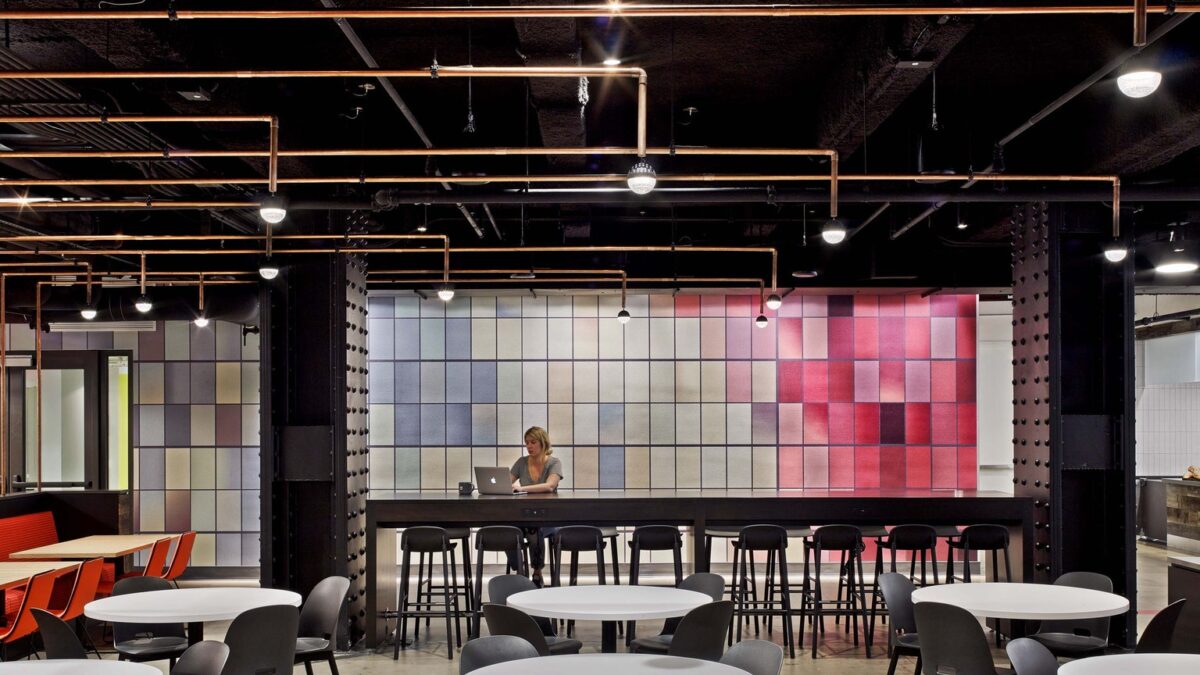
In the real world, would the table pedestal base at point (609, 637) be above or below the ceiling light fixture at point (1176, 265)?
below

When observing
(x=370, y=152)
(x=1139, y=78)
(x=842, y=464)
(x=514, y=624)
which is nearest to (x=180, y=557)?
(x=370, y=152)

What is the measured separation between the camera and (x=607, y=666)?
437cm

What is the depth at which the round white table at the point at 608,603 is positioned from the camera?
17.8 ft

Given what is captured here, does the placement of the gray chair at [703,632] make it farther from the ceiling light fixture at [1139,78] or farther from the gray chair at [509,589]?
the ceiling light fixture at [1139,78]

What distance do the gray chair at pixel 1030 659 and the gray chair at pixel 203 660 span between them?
369 cm

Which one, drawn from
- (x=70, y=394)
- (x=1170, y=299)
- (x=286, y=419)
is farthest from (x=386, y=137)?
(x=1170, y=299)

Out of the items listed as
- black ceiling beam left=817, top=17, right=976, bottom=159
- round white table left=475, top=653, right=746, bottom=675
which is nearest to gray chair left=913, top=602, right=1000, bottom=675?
round white table left=475, top=653, right=746, bottom=675

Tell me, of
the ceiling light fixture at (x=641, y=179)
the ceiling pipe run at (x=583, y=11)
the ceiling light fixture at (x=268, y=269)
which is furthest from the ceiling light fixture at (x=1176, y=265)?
the ceiling light fixture at (x=268, y=269)

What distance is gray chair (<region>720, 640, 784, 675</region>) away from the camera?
4555mm

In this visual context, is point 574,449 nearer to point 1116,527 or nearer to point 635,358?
point 635,358

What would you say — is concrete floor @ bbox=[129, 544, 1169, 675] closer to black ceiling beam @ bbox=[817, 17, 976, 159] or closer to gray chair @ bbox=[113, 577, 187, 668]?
gray chair @ bbox=[113, 577, 187, 668]

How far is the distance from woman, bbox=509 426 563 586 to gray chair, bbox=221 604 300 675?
12.1 ft

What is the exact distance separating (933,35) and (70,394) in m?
12.0

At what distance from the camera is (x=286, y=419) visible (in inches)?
347
